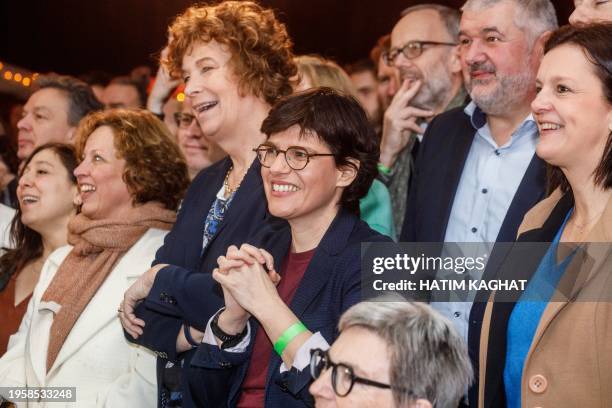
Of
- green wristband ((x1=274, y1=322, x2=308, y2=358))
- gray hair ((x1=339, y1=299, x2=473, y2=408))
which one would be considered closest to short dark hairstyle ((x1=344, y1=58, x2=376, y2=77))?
green wristband ((x1=274, y1=322, x2=308, y2=358))

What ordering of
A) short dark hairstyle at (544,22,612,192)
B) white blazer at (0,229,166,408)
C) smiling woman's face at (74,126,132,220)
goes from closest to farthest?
1. short dark hairstyle at (544,22,612,192)
2. white blazer at (0,229,166,408)
3. smiling woman's face at (74,126,132,220)

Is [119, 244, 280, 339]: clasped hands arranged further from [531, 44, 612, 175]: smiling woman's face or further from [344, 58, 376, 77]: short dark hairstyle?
[344, 58, 376, 77]: short dark hairstyle

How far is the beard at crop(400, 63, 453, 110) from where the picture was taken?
14.2ft

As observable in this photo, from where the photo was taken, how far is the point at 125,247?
394 centimetres

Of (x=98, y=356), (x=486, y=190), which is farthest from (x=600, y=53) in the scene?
(x=98, y=356)

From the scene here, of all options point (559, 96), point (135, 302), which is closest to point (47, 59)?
point (135, 302)

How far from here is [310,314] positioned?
268 centimetres

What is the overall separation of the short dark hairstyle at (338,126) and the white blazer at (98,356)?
3.76ft

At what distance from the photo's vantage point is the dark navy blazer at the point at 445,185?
3104 millimetres

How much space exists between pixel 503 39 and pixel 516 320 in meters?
1.25

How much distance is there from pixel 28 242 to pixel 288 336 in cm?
A: 240

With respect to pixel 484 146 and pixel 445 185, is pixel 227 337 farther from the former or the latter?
pixel 484 146

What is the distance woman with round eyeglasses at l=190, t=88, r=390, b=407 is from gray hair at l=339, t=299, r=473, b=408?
440 millimetres

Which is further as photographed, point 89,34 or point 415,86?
point 89,34
